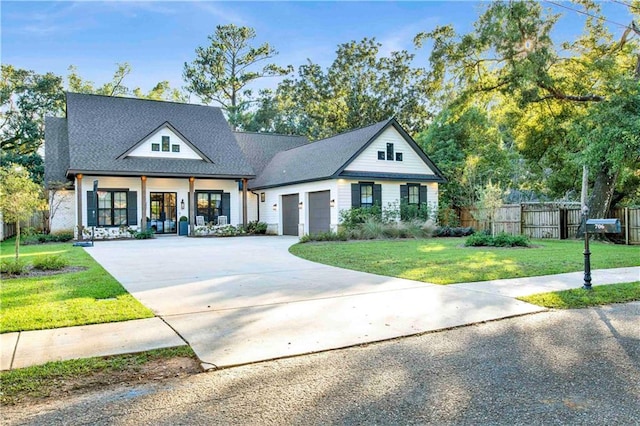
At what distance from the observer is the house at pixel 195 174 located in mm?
21984

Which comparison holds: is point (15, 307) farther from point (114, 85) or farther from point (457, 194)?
→ point (114, 85)

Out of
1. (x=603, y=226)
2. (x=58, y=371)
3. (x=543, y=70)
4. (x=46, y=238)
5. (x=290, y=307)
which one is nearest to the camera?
(x=58, y=371)

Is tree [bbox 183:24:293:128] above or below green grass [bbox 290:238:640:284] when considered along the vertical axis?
above

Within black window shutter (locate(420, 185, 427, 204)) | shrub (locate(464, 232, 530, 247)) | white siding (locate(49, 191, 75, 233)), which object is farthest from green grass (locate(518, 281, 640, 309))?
white siding (locate(49, 191, 75, 233))

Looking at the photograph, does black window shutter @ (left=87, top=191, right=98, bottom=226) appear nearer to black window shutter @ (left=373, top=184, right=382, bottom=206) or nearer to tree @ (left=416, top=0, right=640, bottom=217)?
black window shutter @ (left=373, top=184, right=382, bottom=206)

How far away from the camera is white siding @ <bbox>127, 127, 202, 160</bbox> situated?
23.6m

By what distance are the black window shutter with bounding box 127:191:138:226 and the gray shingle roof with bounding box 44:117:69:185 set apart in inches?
129

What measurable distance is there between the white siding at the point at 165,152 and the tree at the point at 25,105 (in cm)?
1411

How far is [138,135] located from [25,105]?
547 inches

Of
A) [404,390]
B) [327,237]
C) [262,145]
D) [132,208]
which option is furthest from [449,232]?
[404,390]

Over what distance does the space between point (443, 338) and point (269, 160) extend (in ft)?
84.1

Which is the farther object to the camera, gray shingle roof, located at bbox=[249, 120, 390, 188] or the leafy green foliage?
gray shingle roof, located at bbox=[249, 120, 390, 188]

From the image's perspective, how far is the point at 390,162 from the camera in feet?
75.3

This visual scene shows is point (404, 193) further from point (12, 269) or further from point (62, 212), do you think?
point (12, 269)
